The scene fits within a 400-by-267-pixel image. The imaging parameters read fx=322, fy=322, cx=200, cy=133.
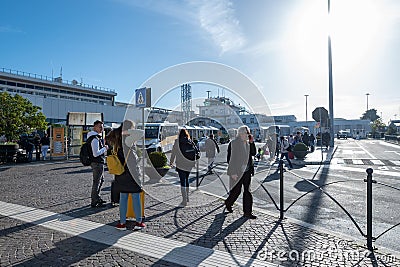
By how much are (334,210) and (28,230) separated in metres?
5.89

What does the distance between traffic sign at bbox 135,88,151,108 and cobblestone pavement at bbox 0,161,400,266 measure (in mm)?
2633

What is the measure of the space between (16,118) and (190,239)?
16794 mm

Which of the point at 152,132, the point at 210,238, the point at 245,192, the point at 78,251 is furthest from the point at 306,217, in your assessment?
the point at 152,132

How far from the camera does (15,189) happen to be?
8984 mm

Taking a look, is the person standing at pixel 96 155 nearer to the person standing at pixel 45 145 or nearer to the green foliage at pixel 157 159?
the green foliage at pixel 157 159

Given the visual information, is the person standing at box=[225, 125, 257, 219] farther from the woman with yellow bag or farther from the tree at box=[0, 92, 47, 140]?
the tree at box=[0, 92, 47, 140]

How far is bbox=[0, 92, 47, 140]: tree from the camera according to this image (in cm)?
1775

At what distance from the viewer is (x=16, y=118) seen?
59.0 ft

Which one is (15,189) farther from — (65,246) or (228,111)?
(228,111)

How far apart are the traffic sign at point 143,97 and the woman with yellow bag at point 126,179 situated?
314cm

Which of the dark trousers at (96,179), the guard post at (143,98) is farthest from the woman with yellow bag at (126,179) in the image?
the guard post at (143,98)

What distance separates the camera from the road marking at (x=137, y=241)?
13.1ft

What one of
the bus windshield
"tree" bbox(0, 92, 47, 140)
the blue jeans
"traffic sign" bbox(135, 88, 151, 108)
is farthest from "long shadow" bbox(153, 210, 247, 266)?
the bus windshield

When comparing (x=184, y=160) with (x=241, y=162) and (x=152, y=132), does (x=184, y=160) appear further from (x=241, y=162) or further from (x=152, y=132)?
(x=152, y=132)
